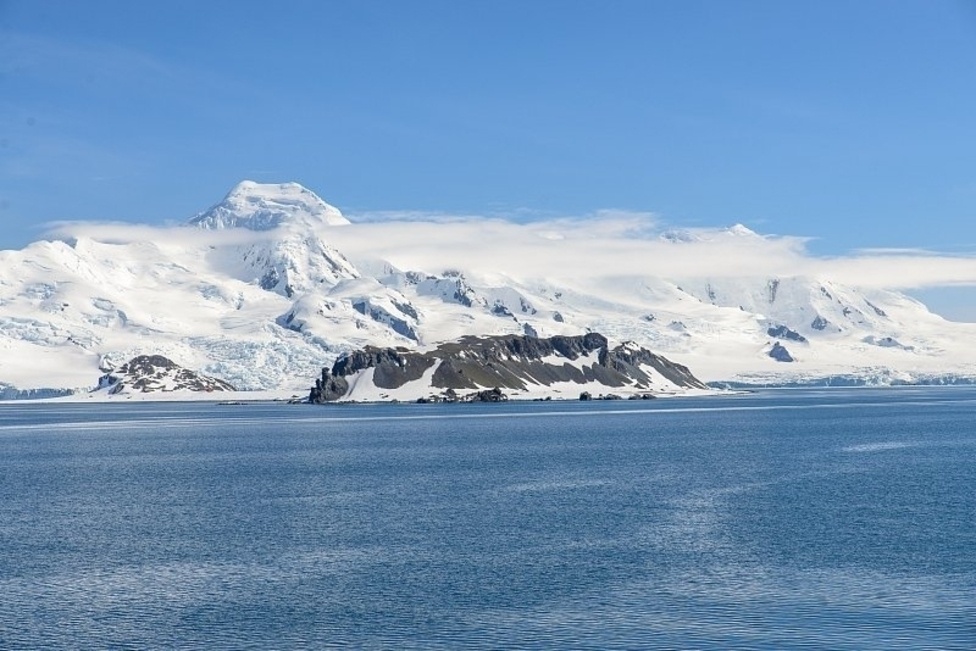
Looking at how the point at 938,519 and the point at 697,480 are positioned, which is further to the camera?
the point at 697,480

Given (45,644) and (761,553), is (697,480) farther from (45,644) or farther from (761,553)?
(45,644)

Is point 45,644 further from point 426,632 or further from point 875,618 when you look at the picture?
point 875,618

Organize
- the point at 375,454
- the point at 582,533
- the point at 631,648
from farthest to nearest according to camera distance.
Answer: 1. the point at 375,454
2. the point at 582,533
3. the point at 631,648

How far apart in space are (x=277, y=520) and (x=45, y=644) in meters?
33.2

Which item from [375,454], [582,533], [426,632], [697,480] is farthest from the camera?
[375,454]

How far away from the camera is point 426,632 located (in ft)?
150

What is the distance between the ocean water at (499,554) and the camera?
45.6 m

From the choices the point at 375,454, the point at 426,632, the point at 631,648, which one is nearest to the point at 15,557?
the point at 426,632

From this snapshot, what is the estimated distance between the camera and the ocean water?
45.6 metres

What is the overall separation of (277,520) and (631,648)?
39932 mm

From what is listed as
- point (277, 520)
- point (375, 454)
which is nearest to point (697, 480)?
point (277, 520)

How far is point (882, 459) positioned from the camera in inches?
4614

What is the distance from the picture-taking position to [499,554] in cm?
6250

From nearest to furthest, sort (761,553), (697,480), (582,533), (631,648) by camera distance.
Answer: (631,648) → (761,553) → (582,533) → (697,480)
